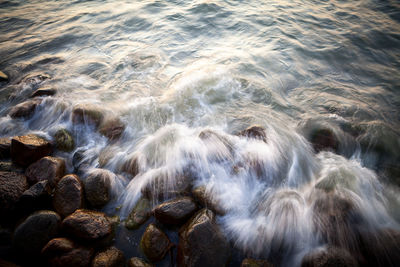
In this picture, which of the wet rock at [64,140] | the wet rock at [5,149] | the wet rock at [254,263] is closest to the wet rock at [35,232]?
the wet rock at [64,140]

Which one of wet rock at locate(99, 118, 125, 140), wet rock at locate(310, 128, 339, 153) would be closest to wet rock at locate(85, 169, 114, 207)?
wet rock at locate(99, 118, 125, 140)

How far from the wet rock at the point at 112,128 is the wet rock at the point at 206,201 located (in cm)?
176

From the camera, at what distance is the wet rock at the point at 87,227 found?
2027 millimetres

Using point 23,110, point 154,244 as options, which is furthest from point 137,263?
point 23,110

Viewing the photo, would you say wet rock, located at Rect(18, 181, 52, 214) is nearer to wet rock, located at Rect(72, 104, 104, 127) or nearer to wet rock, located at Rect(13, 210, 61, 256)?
wet rock, located at Rect(13, 210, 61, 256)

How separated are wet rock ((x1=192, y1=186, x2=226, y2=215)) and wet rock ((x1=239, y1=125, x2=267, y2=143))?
118 cm

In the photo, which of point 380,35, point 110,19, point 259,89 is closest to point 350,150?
point 259,89

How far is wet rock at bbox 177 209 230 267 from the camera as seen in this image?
1.93m

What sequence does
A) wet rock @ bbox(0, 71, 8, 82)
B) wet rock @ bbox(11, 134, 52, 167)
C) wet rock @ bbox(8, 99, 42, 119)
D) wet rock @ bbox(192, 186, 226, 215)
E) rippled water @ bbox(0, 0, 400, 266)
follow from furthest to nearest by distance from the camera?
wet rock @ bbox(0, 71, 8, 82) → wet rock @ bbox(8, 99, 42, 119) → wet rock @ bbox(11, 134, 52, 167) → rippled water @ bbox(0, 0, 400, 266) → wet rock @ bbox(192, 186, 226, 215)

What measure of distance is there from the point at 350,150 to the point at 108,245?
11.7 feet

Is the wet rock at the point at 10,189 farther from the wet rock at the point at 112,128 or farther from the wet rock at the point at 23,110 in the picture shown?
the wet rock at the point at 23,110

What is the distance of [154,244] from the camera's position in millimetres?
2037

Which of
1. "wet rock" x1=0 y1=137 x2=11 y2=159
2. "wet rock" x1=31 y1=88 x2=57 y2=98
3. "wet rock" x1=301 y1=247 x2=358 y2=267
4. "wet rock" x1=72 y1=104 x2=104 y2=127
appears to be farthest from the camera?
"wet rock" x1=31 y1=88 x2=57 y2=98

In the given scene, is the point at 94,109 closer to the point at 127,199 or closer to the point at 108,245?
the point at 127,199
